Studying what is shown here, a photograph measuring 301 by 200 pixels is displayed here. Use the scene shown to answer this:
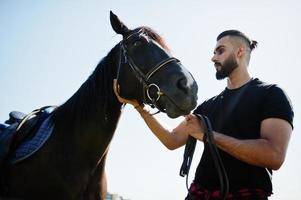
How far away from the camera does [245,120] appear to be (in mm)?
3385

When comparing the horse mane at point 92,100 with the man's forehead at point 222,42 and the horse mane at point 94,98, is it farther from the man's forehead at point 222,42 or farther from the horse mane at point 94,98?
the man's forehead at point 222,42

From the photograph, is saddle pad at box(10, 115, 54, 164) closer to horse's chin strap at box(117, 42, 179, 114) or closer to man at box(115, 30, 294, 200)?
man at box(115, 30, 294, 200)

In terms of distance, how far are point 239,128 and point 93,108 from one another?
1536 mm

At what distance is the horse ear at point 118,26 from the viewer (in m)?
3.78

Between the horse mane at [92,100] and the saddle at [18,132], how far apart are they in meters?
0.24

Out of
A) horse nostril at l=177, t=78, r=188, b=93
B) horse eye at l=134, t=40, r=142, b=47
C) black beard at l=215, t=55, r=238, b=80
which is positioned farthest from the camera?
black beard at l=215, t=55, r=238, b=80

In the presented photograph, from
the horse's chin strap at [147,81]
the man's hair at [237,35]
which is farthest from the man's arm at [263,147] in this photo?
the man's hair at [237,35]

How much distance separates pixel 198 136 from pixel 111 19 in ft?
5.66

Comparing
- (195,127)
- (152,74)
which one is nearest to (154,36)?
(152,74)

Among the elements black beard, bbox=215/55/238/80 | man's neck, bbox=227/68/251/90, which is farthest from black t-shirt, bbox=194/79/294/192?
black beard, bbox=215/55/238/80

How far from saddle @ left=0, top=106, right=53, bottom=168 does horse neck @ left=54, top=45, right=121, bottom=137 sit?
0.26 metres

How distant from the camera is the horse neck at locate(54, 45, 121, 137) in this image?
3.48 m

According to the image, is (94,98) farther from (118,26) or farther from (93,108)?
(118,26)

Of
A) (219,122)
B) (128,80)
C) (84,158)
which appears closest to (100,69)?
(128,80)
